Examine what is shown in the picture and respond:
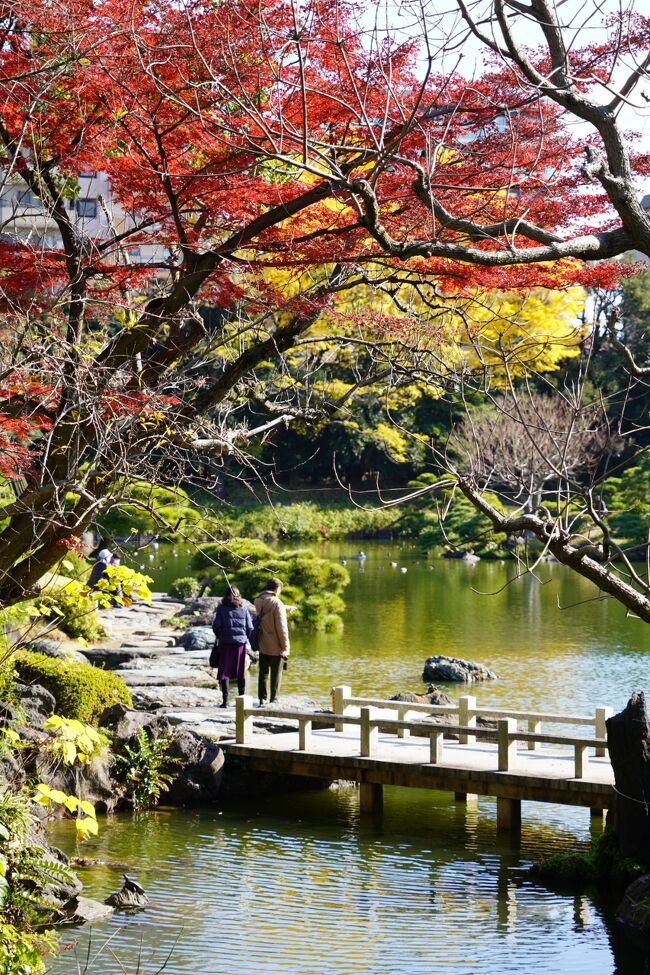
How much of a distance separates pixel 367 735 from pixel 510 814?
146 centimetres

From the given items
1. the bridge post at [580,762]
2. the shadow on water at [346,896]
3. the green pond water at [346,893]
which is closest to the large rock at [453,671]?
the green pond water at [346,893]

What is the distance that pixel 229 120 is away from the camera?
573 centimetres

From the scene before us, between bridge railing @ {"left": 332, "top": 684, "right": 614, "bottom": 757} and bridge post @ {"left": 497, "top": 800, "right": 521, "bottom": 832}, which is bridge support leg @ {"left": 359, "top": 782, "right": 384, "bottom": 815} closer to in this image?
bridge railing @ {"left": 332, "top": 684, "right": 614, "bottom": 757}

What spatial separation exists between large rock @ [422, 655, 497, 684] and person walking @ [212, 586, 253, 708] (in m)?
4.98

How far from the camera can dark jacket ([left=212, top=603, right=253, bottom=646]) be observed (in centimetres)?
1229

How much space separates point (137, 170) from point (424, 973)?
200 inches

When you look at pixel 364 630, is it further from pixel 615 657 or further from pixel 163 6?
pixel 163 6

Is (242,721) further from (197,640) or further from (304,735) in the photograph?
(197,640)

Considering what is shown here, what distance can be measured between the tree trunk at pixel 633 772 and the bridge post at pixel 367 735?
2722mm

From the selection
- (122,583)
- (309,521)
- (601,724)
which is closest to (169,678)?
(601,724)

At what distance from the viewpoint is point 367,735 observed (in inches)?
419

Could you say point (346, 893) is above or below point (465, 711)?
below

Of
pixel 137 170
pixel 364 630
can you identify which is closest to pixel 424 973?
pixel 137 170

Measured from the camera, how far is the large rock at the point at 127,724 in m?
10.5
